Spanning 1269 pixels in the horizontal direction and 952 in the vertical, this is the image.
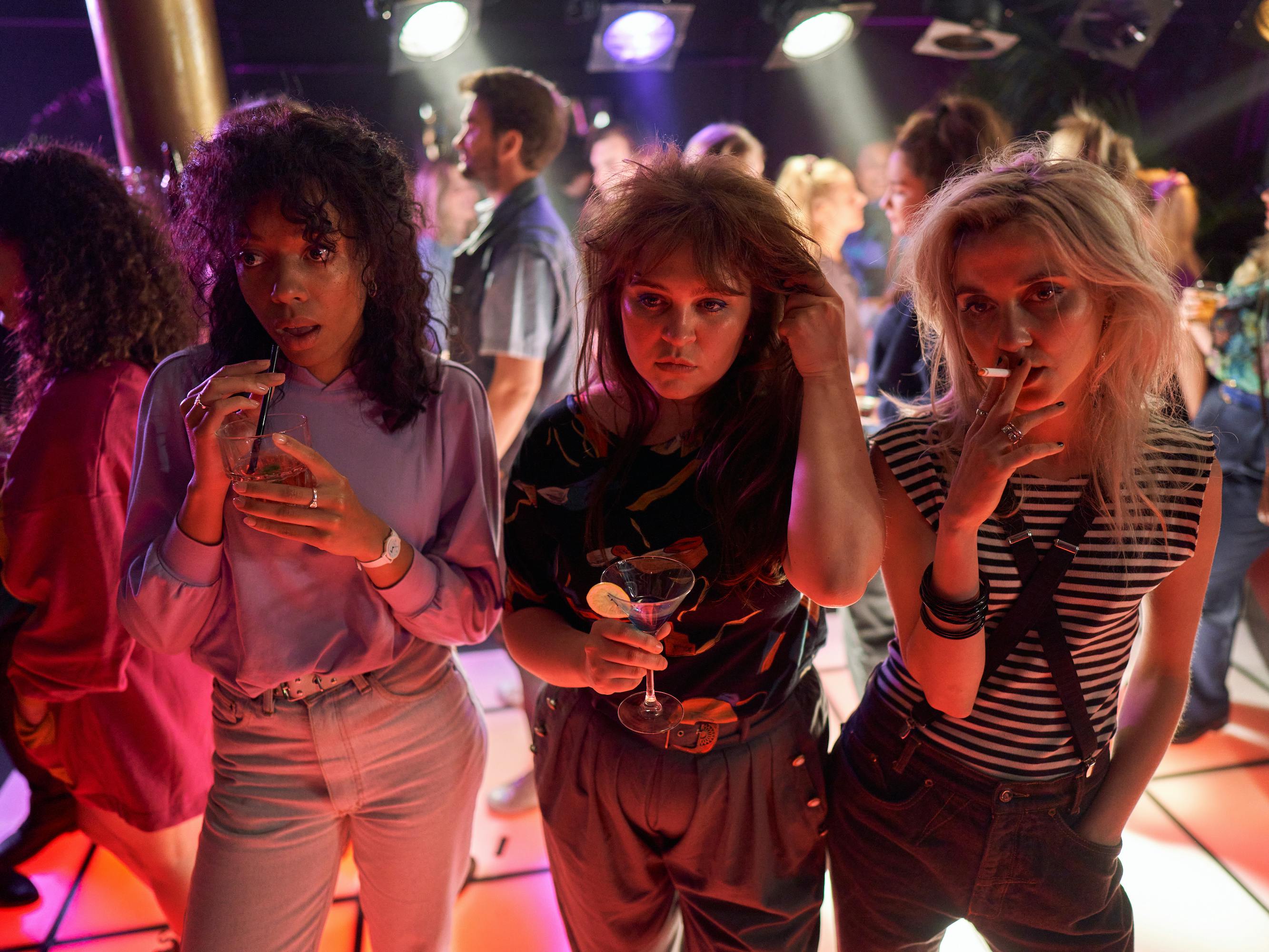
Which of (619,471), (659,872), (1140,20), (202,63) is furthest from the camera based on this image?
(1140,20)

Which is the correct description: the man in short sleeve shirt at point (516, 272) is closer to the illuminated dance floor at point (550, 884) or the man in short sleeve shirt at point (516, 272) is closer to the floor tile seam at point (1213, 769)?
the illuminated dance floor at point (550, 884)

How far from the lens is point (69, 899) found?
2541mm

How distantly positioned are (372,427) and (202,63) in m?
1.66

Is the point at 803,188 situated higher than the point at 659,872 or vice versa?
the point at 803,188

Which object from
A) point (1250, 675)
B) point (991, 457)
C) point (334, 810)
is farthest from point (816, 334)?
point (1250, 675)

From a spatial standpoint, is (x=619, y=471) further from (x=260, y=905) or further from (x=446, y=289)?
(x=446, y=289)

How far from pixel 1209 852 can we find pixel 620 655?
2.57 m

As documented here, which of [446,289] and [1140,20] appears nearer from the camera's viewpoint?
[446,289]

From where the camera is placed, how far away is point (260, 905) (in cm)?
142

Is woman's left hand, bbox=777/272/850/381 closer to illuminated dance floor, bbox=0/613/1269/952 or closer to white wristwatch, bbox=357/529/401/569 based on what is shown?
white wristwatch, bbox=357/529/401/569

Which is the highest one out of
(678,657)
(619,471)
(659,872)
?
(619,471)

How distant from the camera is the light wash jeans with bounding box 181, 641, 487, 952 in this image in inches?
55.9

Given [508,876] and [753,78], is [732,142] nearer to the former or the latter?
[508,876]

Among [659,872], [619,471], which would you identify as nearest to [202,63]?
[619,471]
